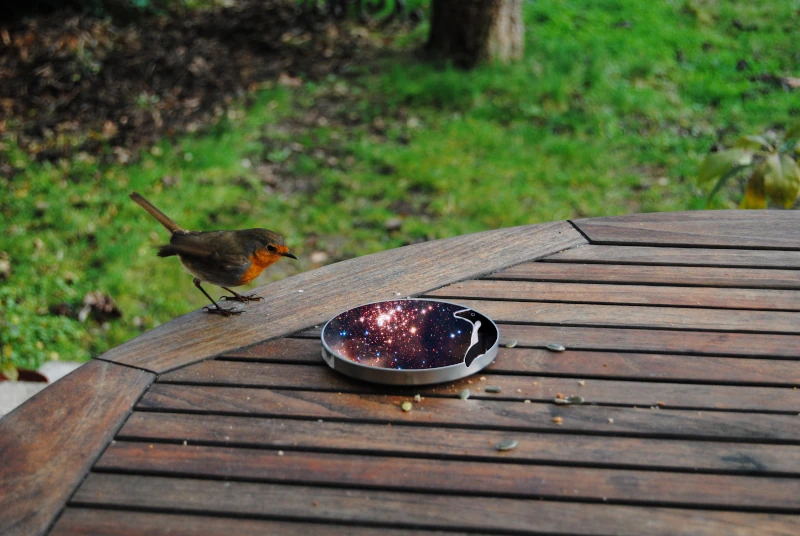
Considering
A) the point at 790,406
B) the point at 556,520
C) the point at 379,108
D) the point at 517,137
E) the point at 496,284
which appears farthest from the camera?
the point at 379,108

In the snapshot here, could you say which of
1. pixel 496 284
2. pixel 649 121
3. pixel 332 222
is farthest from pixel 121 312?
pixel 649 121

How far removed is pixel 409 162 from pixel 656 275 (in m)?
3.90

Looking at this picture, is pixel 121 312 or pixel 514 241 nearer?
pixel 514 241

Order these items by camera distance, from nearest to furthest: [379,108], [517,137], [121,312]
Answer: [121,312] → [517,137] → [379,108]

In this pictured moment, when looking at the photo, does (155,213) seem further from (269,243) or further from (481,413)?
(481,413)

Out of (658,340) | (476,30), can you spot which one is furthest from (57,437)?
(476,30)

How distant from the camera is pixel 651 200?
17.6 ft

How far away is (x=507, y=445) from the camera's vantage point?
4.76 ft

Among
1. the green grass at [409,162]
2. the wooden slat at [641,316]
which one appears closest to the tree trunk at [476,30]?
the green grass at [409,162]

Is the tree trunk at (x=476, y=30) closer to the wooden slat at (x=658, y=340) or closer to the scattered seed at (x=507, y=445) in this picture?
the wooden slat at (x=658, y=340)

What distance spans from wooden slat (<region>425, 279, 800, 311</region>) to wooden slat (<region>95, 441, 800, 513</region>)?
635 mm

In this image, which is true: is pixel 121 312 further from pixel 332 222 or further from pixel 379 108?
pixel 379 108

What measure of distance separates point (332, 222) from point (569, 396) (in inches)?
150

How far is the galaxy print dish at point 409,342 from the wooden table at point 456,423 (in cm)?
4
